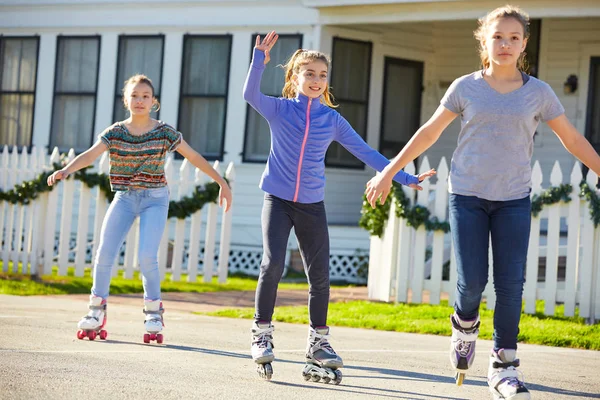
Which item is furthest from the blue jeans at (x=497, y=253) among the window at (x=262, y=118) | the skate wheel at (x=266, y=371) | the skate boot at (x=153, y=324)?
the window at (x=262, y=118)

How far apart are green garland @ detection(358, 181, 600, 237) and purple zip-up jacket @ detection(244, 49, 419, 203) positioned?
14.0 ft

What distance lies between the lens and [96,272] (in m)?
7.27

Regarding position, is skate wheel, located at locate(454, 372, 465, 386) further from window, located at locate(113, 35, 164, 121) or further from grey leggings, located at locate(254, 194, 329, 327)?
window, located at locate(113, 35, 164, 121)

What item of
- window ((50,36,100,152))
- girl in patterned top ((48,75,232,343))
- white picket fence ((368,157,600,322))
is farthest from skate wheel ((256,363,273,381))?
window ((50,36,100,152))

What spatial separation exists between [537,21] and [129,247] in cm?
689

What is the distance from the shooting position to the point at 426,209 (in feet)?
34.6

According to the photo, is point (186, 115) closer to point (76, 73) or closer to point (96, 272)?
point (76, 73)

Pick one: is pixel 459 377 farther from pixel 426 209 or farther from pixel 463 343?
pixel 426 209

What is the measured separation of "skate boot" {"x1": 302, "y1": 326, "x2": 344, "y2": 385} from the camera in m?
5.68

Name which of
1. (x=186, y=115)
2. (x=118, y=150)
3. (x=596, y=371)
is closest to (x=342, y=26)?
(x=186, y=115)

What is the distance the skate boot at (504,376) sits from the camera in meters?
4.97

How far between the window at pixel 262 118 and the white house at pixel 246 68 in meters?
0.02

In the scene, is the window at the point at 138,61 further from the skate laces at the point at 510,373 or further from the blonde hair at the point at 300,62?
the skate laces at the point at 510,373

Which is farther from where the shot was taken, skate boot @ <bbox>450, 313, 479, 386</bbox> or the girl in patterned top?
the girl in patterned top
